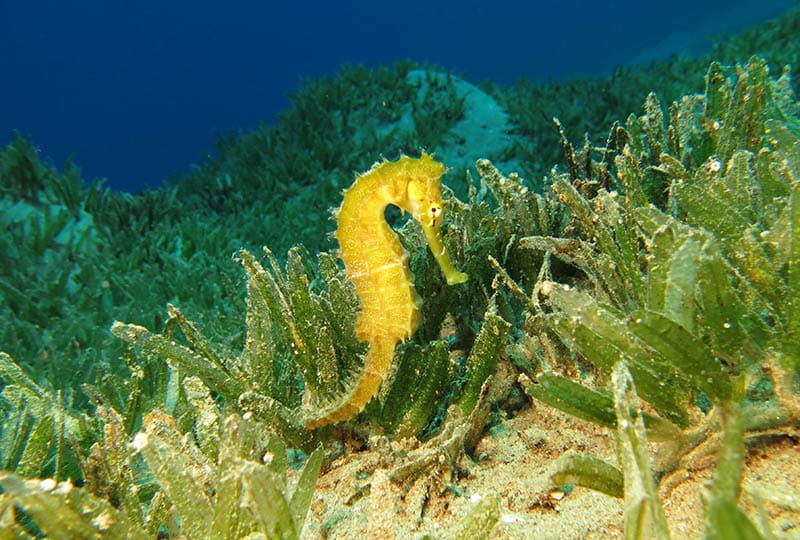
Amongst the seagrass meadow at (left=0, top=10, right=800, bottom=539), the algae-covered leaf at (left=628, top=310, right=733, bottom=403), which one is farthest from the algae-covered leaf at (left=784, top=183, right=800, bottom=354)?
the algae-covered leaf at (left=628, top=310, right=733, bottom=403)

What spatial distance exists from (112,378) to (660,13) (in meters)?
57.8

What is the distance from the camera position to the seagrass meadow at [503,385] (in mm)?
1134

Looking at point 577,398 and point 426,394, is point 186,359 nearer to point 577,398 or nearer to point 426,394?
point 426,394

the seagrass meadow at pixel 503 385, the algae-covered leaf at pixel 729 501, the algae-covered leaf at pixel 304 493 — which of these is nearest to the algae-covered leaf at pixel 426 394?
the seagrass meadow at pixel 503 385

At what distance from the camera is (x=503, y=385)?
175cm

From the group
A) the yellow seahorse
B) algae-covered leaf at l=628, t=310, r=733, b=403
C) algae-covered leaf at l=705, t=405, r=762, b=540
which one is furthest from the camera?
the yellow seahorse

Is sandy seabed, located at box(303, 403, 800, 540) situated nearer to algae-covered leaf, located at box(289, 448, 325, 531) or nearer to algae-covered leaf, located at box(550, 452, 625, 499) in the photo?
algae-covered leaf, located at box(550, 452, 625, 499)

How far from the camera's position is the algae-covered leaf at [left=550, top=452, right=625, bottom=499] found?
1106 mm

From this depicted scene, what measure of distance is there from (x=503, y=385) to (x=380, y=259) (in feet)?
2.14

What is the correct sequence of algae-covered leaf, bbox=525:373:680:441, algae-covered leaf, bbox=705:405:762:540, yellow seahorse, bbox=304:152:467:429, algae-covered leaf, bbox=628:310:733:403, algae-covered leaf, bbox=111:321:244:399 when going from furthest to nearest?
algae-covered leaf, bbox=111:321:244:399, yellow seahorse, bbox=304:152:467:429, algae-covered leaf, bbox=525:373:680:441, algae-covered leaf, bbox=628:310:733:403, algae-covered leaf, bbox=705:405:762:540

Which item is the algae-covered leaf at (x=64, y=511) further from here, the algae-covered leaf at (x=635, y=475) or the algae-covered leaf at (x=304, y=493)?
the algae-covered leaf at (x=635, y=475)

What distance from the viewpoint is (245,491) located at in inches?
42.0

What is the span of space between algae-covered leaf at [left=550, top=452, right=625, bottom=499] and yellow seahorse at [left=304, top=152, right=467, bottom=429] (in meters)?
0.64

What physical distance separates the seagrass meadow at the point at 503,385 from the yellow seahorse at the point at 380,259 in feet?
0.15
